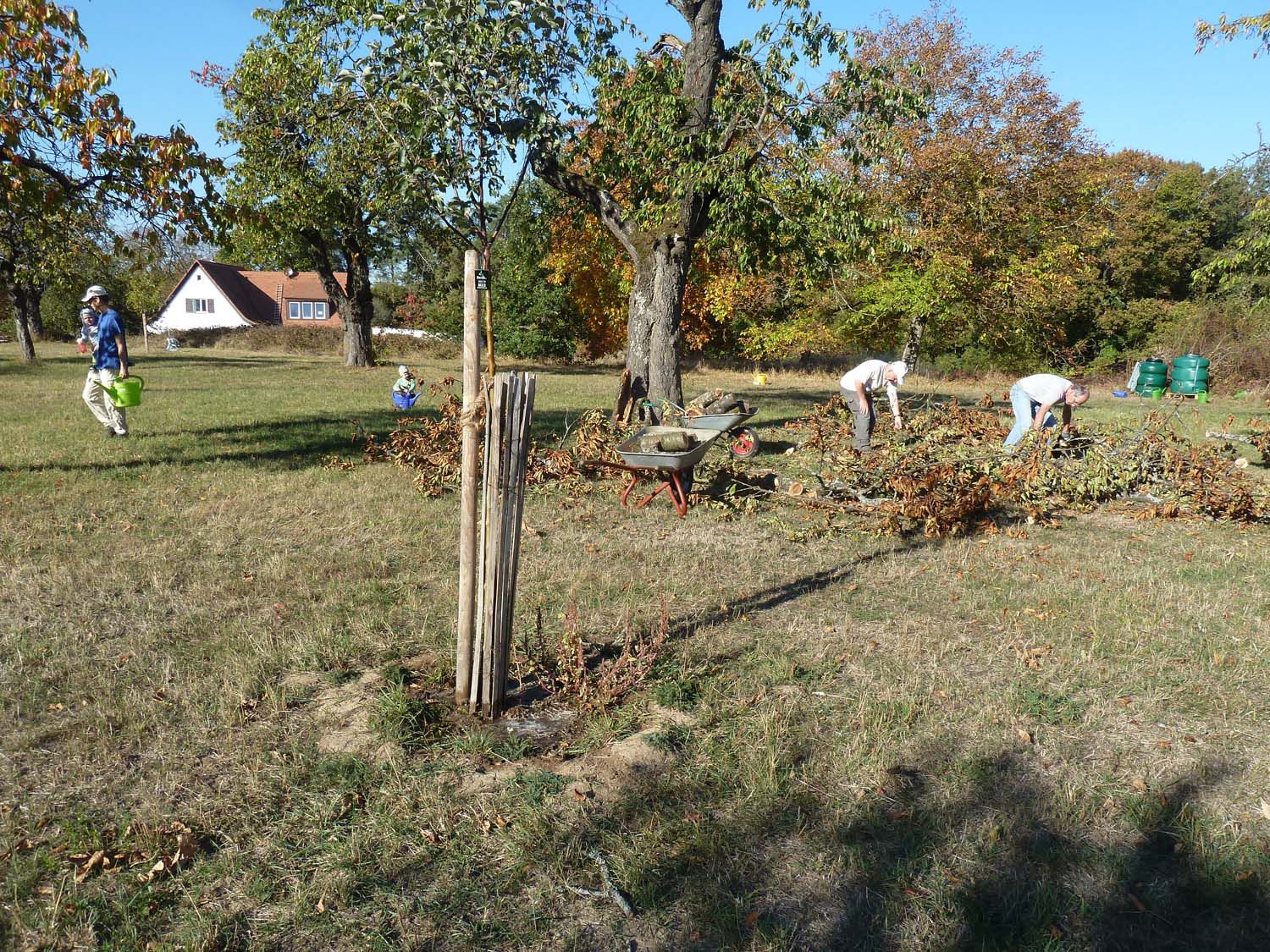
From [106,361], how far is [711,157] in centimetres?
794

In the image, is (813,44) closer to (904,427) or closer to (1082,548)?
(904,427)

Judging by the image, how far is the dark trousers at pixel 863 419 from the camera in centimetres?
1038

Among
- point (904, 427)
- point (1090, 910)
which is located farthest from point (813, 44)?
point (1090, 910)

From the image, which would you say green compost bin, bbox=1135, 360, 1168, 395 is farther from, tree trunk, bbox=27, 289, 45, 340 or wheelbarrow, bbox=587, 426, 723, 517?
tree trunk, bbox=27, 289, 45, 340

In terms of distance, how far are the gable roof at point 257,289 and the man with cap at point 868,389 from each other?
5751 centimetres

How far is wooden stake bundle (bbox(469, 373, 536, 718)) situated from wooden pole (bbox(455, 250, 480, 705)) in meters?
0.06

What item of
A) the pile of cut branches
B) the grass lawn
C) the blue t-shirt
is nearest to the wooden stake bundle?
the grass lawn

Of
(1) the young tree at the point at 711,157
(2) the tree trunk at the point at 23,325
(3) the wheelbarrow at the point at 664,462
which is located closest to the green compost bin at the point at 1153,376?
(1) the young tree at the point at 711,157

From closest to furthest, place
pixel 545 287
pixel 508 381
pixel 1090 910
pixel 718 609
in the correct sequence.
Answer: pixel 1090 910, pixel 508 381, pixel 718 609, pixel 545 287

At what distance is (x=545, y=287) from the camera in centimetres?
3506

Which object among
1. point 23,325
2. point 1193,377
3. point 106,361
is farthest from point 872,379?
point 23,325

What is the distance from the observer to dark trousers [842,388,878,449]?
34.1 ft

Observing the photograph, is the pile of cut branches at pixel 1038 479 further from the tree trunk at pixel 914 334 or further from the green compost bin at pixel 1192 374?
the green compost bin at pixel 1192 374

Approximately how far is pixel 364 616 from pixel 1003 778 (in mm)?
3604
